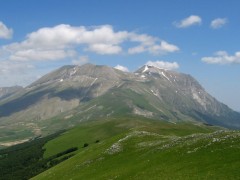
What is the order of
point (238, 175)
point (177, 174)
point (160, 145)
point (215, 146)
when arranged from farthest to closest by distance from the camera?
point (160, 145) → point (215, 146) → point (177, 174) → point (238, 175)

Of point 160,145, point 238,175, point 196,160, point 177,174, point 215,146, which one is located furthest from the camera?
point 160,145

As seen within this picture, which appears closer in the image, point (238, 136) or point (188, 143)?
point (238, 136)

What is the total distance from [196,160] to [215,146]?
5.51m

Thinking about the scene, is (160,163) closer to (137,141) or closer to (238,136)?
(238,136)

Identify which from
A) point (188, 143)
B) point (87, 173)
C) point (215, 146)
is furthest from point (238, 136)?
point (87, 173)

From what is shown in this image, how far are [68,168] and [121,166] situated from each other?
22079 mm

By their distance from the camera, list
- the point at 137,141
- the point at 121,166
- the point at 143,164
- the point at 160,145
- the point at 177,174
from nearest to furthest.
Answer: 1. the point at 177,174
2. the point at 143,164
3. the point at 121,166
4. the point at 160,145
5. the point at 137,141

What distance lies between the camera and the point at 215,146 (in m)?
55.6

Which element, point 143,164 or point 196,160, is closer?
point 196,160

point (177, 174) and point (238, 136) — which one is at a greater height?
point (238, 136)

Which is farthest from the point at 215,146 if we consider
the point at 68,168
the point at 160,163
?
the point at 68,168

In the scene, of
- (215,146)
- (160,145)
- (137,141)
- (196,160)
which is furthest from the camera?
(137,141)

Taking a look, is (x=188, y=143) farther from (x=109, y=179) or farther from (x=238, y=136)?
(x=109, y=179)

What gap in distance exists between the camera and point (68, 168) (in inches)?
3260
